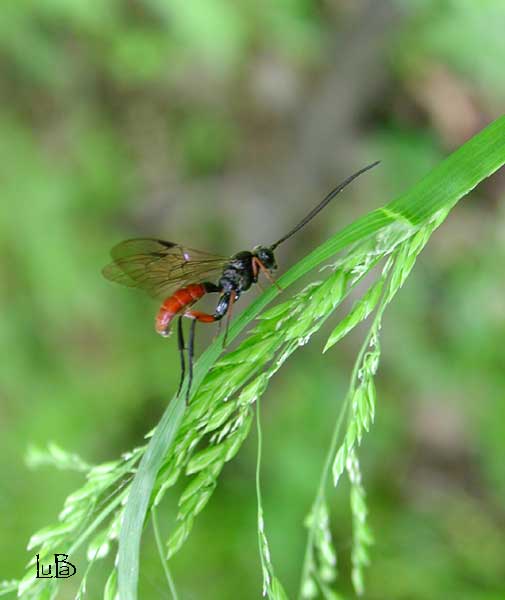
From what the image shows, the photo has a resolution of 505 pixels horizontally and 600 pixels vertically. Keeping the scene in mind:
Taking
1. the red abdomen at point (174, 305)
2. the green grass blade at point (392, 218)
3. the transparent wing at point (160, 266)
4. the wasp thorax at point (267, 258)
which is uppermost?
the transparent wing at point (160, 266)

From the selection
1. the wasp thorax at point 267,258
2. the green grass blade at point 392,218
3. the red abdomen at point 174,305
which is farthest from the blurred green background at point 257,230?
the green grass blade at point 392,218

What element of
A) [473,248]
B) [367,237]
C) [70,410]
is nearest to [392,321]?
[473,248]

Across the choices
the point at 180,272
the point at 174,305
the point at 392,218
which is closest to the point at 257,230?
the point at 180,272

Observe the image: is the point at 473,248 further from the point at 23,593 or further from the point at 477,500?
the point at 23,593

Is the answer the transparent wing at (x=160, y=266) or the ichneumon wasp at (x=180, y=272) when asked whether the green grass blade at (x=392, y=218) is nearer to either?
the ichneumon wasp at (x=180, y=272)

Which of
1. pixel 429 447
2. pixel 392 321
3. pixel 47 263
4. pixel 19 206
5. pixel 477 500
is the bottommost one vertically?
pixel 477 500

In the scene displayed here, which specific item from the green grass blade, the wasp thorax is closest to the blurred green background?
the wasp thorax

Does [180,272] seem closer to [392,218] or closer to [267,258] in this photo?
[267,258]
